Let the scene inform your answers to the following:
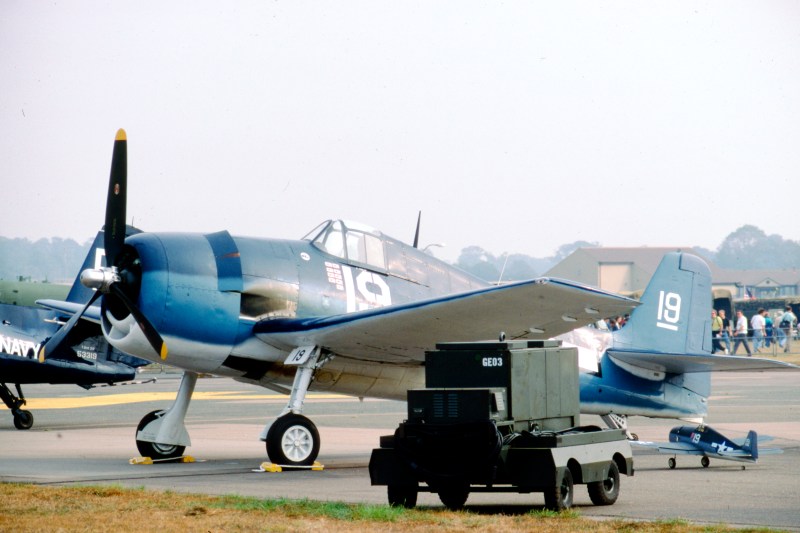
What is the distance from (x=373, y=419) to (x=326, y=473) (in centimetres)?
884

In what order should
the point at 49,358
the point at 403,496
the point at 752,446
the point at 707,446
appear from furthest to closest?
the point at 49,358
the point at 707,446
the point at 752,446
the point at 403,496

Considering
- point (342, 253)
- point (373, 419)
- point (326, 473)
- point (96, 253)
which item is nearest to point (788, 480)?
point (326, 473)

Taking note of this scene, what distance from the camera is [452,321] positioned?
12.0 m

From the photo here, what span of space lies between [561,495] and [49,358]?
41.9 ft

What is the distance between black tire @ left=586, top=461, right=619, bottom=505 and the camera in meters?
9.14

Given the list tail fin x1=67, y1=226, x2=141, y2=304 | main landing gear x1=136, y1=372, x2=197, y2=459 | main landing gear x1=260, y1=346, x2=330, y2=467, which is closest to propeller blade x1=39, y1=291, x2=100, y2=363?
main landing gear x1=136, y1=372, x2=197, y2=459

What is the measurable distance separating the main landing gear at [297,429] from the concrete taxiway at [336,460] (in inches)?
13.1

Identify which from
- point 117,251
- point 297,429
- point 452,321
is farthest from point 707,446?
point 117,251

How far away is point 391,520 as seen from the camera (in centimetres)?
800

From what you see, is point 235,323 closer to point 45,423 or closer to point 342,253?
point 342,253

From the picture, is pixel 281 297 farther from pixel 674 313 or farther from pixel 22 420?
pixel 22 420

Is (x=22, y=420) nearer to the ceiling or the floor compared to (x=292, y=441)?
nearer to the floor

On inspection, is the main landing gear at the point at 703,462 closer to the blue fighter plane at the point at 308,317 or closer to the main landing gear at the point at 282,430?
the blue fighter plane at the point at 308,317

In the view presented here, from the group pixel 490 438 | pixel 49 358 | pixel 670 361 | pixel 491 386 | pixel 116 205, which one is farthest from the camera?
pixel 49 358
